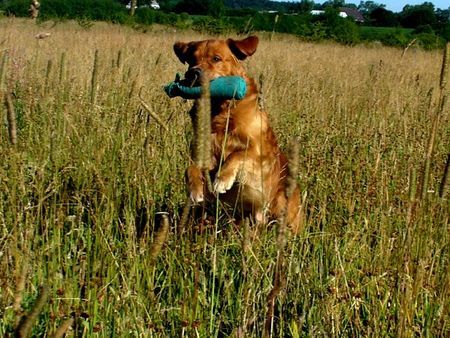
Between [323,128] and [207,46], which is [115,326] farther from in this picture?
[323,128]

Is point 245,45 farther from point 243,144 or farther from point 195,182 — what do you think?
point 195,182

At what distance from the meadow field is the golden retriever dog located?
0.60 ft

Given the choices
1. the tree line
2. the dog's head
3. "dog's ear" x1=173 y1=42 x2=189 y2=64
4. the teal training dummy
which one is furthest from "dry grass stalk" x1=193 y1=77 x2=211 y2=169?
the tree line

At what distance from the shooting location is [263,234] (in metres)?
3.11

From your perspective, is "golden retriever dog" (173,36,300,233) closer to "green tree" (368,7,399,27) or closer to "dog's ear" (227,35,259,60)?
"dog's ear" (227,35,259,60)

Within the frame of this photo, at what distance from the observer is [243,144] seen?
12.6 feet

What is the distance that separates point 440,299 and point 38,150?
2262 mm

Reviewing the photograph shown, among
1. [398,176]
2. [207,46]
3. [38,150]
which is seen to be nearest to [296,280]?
[398,176]

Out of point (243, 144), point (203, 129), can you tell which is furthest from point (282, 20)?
point (203, 129)

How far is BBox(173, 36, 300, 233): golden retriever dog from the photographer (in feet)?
11.7

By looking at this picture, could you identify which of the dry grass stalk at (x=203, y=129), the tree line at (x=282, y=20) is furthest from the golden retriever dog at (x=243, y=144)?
the tree line at (x=282, y=20)

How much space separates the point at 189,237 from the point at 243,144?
1077 mm

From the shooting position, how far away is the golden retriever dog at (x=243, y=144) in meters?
3.56

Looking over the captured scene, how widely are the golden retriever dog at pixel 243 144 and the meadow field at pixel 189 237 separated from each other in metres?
0.18
